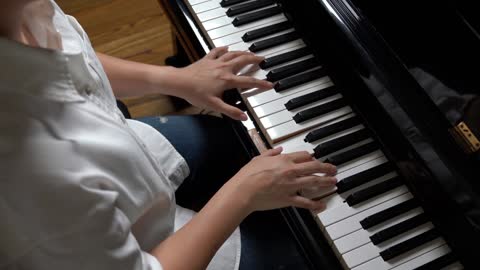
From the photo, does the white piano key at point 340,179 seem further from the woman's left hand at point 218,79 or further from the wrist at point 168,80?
the wrist at point 168,80

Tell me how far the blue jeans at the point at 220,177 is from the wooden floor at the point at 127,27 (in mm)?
797

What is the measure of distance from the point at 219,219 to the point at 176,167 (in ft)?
0.71

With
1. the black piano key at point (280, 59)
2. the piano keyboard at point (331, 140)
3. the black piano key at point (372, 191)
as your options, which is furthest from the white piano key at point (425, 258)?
the black piano key at point (280, 59)

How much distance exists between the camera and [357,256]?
810 millimetres

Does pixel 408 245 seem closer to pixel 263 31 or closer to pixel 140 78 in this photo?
pixel 263 31

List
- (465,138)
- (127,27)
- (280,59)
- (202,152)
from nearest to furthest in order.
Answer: (465,138) → (280,59) → (202,152) → (127,27)

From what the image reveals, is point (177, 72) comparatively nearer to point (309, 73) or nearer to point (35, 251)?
point (309, 73)

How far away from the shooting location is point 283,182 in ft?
2.81

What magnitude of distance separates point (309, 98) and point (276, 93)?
0.07 m

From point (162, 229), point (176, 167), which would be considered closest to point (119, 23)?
point (176, 167)

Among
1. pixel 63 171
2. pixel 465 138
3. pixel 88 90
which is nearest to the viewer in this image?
pixel 63 171

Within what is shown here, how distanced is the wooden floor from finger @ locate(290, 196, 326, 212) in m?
1.16

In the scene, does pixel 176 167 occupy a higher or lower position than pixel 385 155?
higher

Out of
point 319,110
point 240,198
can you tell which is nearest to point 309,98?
point 319,110
